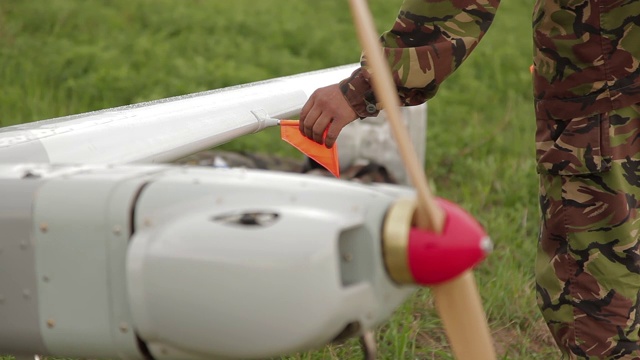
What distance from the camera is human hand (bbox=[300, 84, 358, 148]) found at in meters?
3.12

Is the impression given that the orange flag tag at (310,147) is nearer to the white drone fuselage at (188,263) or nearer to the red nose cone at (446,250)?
the white drone fuselage at (188,263)

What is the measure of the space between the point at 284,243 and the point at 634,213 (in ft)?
5.14

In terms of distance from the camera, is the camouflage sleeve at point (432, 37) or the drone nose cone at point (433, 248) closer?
the drone nose cone at point (433, 248)

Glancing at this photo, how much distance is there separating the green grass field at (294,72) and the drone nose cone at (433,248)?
1.99 metres

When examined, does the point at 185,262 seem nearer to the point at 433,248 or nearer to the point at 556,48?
the point at 433,248

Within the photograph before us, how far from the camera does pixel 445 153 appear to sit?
715cm

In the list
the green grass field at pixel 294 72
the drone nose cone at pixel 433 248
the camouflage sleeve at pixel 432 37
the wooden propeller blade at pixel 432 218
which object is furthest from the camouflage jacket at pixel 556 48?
the green grass field at pixel 294 72

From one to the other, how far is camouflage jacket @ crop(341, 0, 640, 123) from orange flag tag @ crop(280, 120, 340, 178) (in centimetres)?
26

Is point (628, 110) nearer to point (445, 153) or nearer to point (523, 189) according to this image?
point (523, 189)

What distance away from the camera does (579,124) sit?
3.11 m

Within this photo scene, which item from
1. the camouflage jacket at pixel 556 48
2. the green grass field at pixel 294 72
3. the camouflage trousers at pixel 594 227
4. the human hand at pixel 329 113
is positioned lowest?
the green grass field at pixel 294 72

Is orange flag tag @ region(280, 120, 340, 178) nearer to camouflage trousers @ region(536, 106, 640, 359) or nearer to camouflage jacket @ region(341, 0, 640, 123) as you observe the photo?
camouflage jacket @ region(341, 0, 640, 123)

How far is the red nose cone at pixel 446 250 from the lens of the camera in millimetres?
2080

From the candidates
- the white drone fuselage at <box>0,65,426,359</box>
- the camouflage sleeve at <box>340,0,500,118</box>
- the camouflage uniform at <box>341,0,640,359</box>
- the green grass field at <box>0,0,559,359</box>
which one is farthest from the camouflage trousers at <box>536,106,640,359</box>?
the white drone fuselage at <box>0,65,426,359</box>
